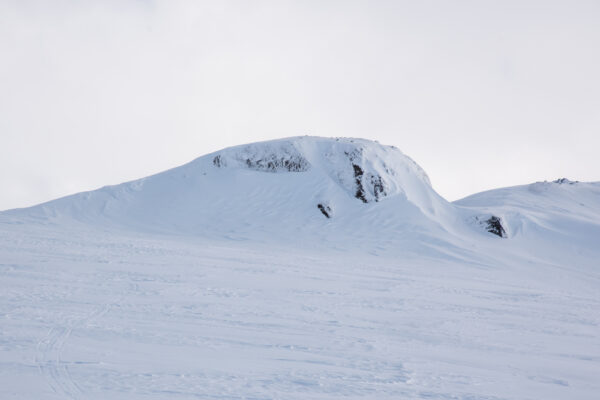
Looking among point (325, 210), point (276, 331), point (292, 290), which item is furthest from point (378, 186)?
point (276, 331)

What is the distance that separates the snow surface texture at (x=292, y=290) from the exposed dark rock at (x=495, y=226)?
6.8 inches

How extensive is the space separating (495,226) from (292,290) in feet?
60.5

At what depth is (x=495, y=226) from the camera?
25.6m

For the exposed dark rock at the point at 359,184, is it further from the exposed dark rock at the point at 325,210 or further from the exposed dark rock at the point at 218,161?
the exposed dark rock at the point at 218,161

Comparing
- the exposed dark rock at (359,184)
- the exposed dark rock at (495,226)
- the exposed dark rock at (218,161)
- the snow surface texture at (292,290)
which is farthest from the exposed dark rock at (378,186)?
the exposed dark rock at (218,161)

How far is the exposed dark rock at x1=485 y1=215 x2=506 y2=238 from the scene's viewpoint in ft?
83.1

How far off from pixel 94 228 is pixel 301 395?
18.7m

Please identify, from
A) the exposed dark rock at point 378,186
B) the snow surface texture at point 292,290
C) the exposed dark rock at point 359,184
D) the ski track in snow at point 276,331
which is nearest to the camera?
the ski track in snow at point 276,331

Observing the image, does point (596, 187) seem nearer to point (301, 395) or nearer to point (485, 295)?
point (485, 295)

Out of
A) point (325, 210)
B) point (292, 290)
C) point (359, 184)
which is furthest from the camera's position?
point (359, 184)

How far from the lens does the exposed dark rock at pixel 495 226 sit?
2534 centimetres

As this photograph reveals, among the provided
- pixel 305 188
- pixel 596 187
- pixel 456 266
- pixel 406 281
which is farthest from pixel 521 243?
pixel 596 187

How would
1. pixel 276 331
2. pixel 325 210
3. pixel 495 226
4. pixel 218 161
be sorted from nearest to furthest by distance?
pixel 276 331
pixel 325 210
pixel 495 226
pixel 218 161

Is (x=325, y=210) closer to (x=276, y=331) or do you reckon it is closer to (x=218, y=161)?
(x=218, y=161)
